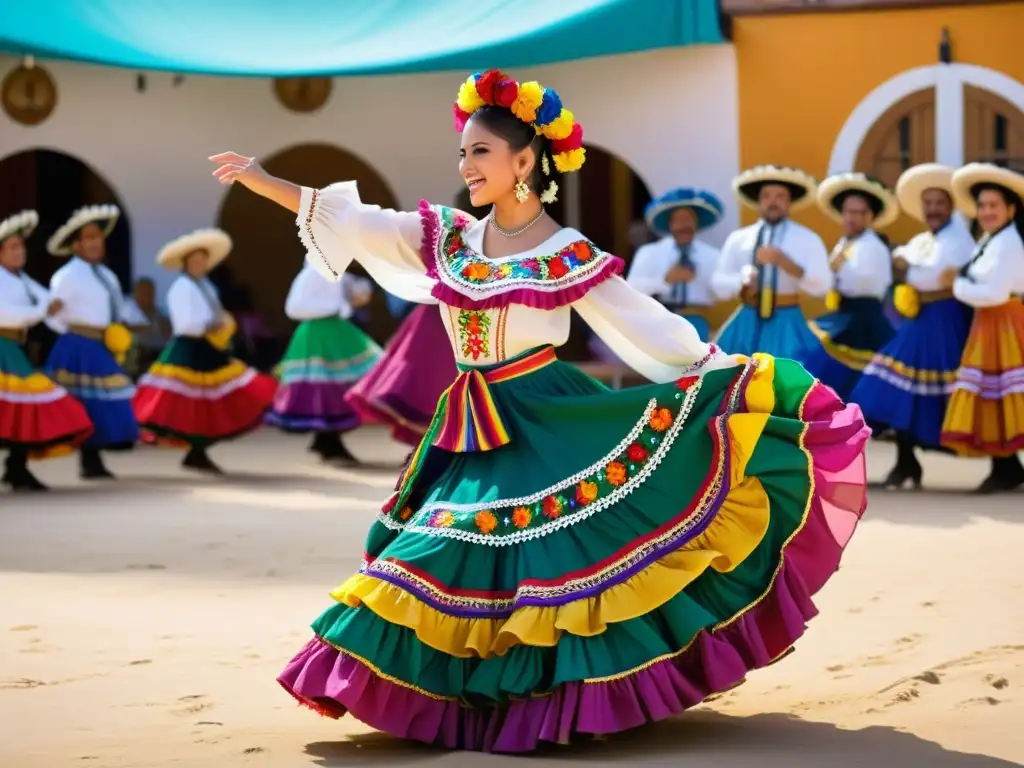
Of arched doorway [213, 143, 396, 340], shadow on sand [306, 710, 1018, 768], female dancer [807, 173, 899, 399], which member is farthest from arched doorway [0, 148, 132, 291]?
shadow on sand [306, 710, 1018, 768]

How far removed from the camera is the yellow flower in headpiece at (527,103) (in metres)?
4.59

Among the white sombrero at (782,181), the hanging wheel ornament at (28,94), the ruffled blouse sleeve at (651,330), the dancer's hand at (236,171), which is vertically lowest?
the ruffled blouse sleeve at (651,330)

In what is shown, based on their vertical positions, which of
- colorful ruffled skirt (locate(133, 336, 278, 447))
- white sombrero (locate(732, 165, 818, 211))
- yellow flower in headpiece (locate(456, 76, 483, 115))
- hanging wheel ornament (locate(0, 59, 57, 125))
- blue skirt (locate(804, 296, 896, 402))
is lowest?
colorful ruffled skirt (locate(133, 336, 278, 447))

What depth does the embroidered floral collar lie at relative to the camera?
4492 millimetres

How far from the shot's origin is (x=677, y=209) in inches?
470

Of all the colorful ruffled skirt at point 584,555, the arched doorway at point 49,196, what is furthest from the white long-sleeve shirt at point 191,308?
the colorful ruffled skirt at point 584,555

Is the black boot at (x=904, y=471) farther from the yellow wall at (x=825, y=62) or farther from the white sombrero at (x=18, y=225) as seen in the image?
the white sombrero at (x=18, y=225)

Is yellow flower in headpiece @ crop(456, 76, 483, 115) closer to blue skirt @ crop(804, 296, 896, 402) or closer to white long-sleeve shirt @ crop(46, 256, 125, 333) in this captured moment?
blue skirt @ crop(804, 296, 896, 402)

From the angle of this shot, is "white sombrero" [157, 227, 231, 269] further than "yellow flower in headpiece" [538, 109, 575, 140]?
Yes

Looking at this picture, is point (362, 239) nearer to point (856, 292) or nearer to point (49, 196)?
point (856, 292)

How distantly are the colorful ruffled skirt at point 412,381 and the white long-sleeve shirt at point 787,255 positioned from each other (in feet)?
5.41

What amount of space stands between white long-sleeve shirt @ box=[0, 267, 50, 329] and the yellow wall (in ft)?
18.3

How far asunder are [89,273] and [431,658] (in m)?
6.96

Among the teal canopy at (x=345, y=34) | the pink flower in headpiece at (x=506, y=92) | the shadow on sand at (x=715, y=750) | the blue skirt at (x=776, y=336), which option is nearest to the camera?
the shadow on sand at (x=715, y=750)
